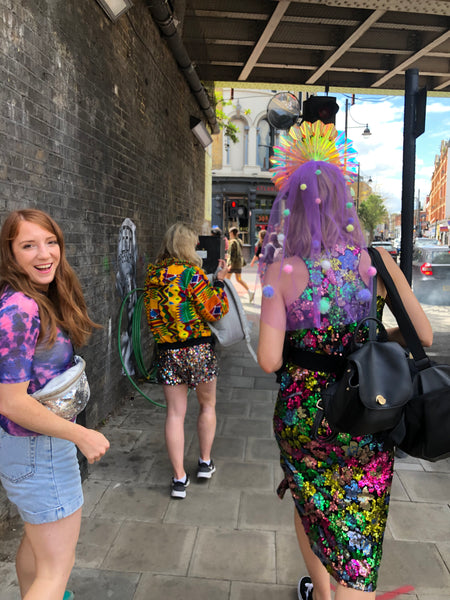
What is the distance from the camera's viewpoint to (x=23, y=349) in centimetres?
154

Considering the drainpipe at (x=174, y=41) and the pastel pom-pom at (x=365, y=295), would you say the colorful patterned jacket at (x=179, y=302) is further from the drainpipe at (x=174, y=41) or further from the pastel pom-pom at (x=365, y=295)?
the drainpipe at (x=174, y=41)

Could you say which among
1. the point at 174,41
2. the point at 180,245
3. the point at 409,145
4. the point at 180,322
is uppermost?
the point at 174,41

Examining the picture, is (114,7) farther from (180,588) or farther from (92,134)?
(180,588)

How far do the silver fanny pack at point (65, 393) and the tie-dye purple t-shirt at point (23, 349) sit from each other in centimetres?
3

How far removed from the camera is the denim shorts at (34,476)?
1654 millimetres

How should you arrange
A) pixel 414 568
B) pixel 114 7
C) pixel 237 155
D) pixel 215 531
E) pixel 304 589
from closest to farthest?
pixel 304 589, pixel 414 568, pixel 215 531, pixel 114 7, pixel 237 155

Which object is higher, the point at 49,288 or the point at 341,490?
the point at 49,288

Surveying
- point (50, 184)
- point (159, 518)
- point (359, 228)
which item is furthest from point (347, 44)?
point (159, 518)

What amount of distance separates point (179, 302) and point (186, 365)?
16.8 inches

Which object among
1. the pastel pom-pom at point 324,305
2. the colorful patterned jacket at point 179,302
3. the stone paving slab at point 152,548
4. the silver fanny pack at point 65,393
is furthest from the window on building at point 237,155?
the silver fanny pack at point 65,393

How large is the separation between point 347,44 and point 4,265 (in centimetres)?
692

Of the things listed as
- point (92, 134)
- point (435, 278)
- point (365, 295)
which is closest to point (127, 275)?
point (92, 134)

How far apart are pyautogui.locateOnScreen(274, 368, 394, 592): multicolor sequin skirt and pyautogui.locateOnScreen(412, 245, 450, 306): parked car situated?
12.6m

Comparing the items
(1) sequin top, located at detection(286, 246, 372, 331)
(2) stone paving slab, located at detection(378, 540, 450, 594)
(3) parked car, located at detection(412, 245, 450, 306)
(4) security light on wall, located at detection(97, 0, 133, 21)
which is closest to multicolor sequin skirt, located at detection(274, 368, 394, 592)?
(1) sequin top, located at detection(286, 246, 372, 331)
